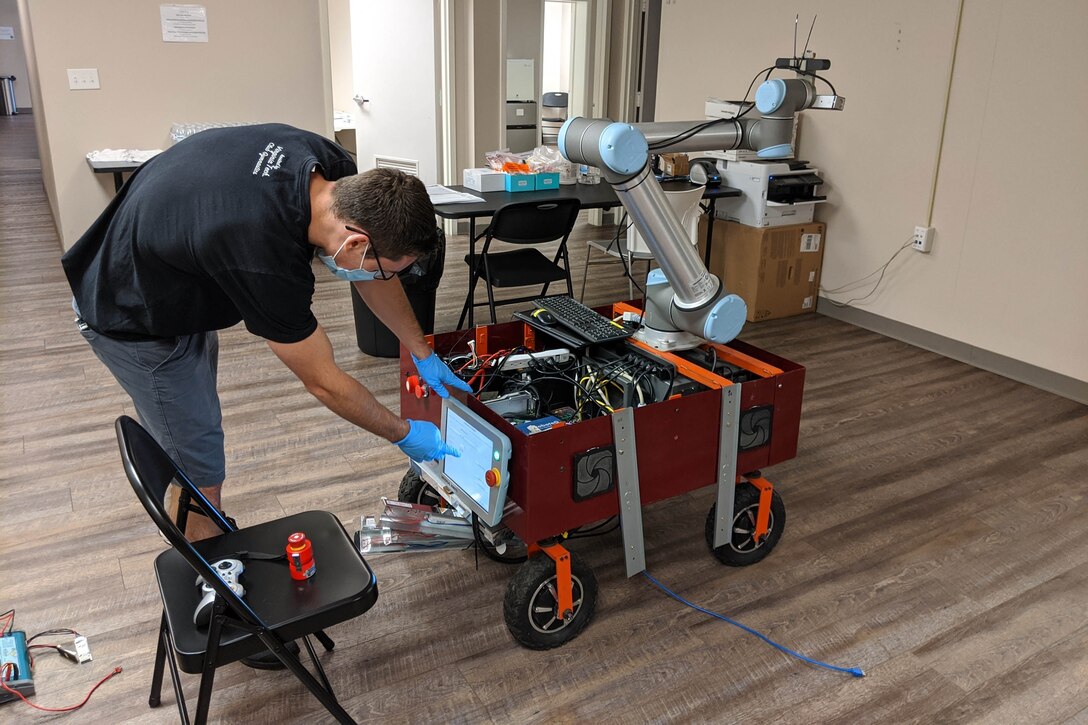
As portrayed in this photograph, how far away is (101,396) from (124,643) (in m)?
1.76

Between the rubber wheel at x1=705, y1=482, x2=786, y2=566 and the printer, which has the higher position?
the printer

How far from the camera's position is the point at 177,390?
189 cm

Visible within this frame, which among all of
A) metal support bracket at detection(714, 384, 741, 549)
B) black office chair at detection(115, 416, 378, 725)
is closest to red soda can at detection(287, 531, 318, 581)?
black office chair at detection(115, 416, 378, 725)

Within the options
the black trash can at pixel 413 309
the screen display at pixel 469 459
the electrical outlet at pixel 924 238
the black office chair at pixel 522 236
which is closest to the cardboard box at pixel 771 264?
the electrical outlet at pixel 924 238

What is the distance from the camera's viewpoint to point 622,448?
1968mm

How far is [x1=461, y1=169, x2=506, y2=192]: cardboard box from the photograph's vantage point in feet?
14.3

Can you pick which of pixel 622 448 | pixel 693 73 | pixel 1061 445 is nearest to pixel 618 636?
pixel 622 448

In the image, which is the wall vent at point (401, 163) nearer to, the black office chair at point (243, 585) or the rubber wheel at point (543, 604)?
the rubber wheel at point (543, 604)

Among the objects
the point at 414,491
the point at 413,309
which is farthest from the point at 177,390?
the point at 413,309

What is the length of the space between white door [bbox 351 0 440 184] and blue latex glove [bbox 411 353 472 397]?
14.3 ft

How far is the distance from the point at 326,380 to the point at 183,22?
4542 mm

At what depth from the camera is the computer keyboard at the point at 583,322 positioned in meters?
2.31

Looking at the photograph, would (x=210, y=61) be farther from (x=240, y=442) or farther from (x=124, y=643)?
(x=124, y=643)

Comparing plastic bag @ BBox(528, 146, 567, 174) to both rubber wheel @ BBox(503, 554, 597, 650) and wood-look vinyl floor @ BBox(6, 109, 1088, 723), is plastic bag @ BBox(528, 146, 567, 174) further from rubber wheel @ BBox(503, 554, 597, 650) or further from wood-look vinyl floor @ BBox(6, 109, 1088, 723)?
rubber wheel @ BBox(503, 554, 597, 650)
